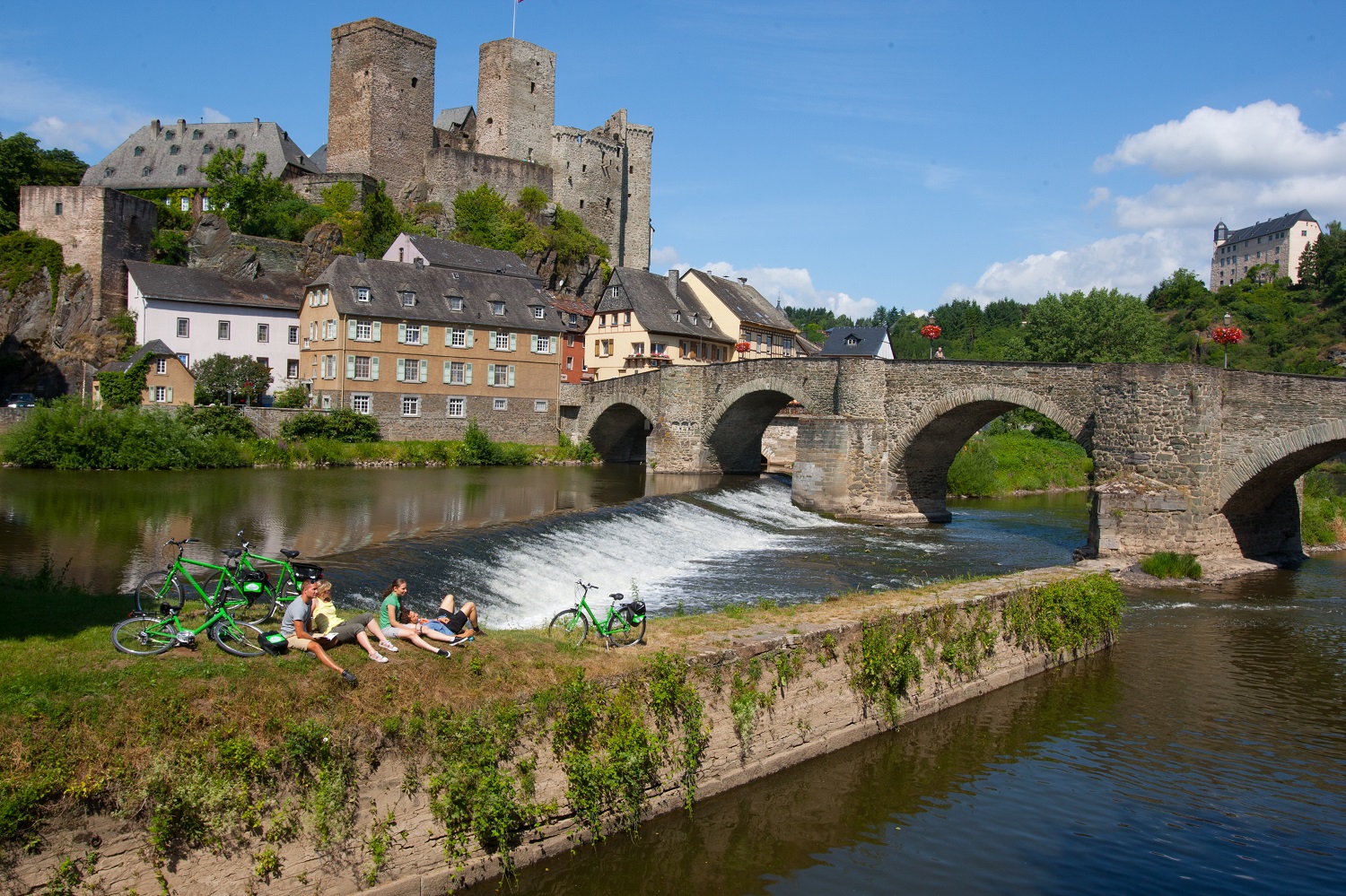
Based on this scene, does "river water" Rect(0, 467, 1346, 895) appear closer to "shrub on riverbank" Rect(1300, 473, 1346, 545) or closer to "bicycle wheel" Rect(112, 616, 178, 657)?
"shrub on riverbank" Rect(1300, 473, 1346, 545)

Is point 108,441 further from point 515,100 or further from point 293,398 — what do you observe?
point 515,100

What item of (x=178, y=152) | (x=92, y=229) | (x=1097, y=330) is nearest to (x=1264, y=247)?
(x=1097, y=330)

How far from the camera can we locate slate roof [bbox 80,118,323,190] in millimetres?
64312

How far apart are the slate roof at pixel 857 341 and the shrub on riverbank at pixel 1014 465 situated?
29.5 metres

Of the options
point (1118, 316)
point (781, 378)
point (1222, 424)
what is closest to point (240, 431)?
point (781, 378)

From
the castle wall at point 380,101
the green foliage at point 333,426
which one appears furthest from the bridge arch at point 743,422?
the castle wall at point 380,101

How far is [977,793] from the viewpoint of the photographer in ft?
32.4

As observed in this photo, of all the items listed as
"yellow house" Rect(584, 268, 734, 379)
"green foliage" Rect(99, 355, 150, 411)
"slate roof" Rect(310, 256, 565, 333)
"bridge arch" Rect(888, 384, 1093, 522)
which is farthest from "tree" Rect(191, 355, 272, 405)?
"bridge arch" Rect(888, 384, 1093, 522)

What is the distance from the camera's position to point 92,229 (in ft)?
166

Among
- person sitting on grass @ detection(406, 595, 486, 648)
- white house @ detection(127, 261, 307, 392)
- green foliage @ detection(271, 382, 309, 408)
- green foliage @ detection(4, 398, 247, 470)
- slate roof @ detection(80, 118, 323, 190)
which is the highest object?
slate roof @ detection(80, 118, 323, 190)

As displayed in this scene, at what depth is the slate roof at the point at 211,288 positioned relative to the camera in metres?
46.1

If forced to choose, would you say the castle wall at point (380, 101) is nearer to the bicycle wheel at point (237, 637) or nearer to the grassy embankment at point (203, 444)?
the grassy embankment at point (203, 444)

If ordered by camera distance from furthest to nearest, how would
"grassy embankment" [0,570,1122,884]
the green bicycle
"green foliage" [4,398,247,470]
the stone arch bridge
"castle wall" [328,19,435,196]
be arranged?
"castle wall" [328,19,435,196], "green foliage" [4,398,247,470], the stone arch bridge, the green bicycle, "grassy embankment" [0,570,1122,884]

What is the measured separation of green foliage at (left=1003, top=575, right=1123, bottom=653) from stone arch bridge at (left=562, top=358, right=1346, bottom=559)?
320 inches
